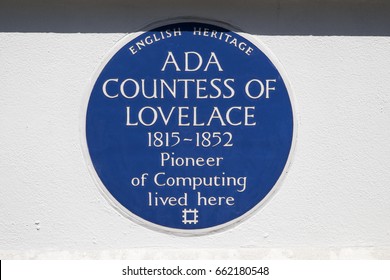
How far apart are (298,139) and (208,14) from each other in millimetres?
998

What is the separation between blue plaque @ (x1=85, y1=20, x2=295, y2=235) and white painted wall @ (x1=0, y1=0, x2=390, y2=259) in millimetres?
93

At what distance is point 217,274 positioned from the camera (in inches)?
138

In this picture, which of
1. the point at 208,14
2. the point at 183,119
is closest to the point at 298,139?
the point at 183,119

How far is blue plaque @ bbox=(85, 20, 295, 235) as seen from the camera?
11.4 feet

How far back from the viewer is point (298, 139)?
11.5 feet

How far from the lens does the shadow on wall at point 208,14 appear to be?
11.3 ft

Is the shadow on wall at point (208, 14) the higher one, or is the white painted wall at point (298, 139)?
the shadow on wall at point (208, 14)

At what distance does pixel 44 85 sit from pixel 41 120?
0.75ft

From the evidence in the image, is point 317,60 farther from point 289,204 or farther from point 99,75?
point 99,75

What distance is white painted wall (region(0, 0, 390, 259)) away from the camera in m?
3.46

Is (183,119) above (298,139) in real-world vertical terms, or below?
above

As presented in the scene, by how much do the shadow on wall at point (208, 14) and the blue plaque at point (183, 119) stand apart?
0.09m

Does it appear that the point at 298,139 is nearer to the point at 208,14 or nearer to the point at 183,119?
the point at 183,119

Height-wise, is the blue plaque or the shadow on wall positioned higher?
the shadow on wall
